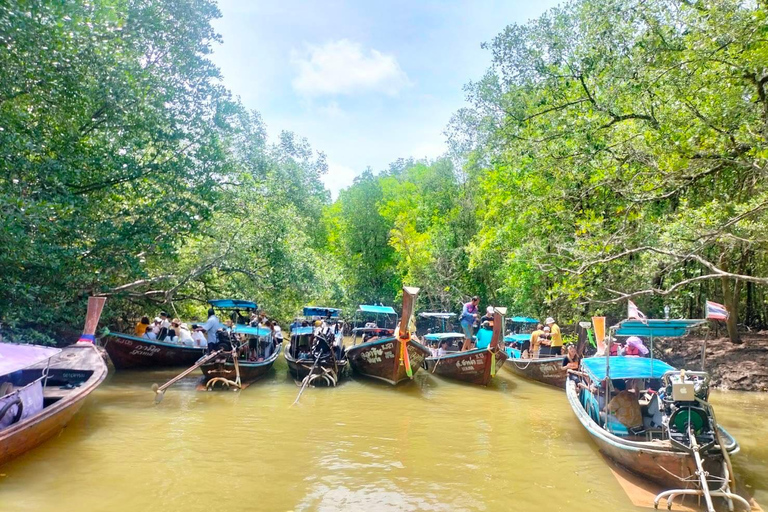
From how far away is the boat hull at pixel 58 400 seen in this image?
610 cm

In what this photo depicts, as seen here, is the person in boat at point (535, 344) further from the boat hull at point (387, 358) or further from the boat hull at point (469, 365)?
the boat hull at point (387, 358)

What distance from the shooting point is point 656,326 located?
23.0 ft

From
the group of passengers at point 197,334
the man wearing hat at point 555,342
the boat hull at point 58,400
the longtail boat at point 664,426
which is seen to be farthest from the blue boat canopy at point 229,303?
the longtail boat at point 664,426

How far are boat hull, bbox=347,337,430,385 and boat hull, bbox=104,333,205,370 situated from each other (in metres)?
5.13

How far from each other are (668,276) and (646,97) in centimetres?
713

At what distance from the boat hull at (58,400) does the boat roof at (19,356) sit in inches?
28.6

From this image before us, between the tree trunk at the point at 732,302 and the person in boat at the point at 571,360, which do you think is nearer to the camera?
the person in boat at the point at 571,360

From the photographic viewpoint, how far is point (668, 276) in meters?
14.2

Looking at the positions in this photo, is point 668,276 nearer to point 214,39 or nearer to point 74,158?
point 214,39

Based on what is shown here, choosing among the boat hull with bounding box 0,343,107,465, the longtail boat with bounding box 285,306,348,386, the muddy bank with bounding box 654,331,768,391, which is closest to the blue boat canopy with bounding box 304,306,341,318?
the longtail boat with bounding box 285,306,348,386

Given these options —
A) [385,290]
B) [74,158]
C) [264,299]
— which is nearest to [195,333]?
[264,299]

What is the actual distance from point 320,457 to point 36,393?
167 inches

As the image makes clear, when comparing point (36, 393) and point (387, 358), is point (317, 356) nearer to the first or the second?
point (387, 358)

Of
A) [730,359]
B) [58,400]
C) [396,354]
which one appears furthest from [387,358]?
[730,359]
